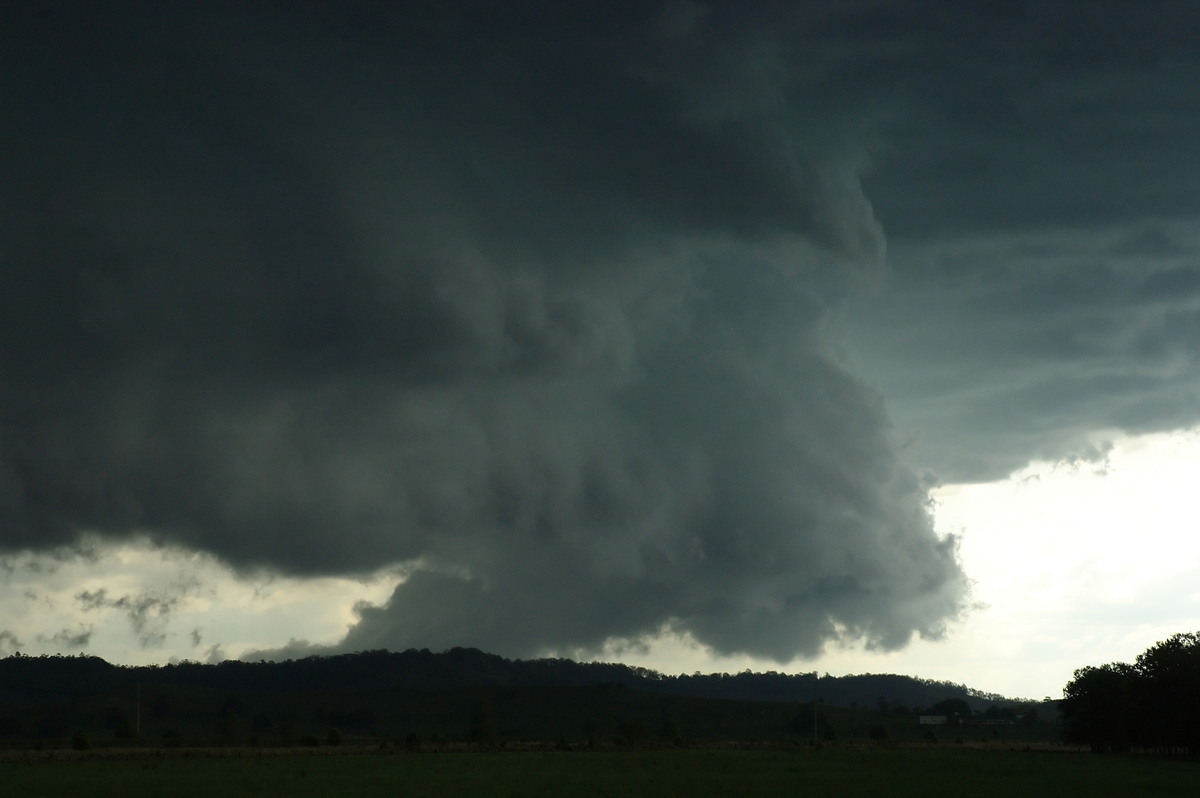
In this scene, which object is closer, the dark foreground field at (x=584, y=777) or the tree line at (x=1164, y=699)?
the dark foreground field at (x=584, y=777)

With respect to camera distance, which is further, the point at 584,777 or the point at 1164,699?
the point at 1164,699

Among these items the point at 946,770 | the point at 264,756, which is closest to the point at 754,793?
the point at 946,770

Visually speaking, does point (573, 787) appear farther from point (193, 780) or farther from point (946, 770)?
point (946, 770)

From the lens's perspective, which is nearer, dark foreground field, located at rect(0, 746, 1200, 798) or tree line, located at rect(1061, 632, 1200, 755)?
dark foreground field, located at rect(0, 746, 1200, 798)

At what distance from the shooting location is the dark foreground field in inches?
3720

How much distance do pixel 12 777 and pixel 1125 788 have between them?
104 metres

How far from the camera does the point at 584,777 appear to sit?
4508 inches

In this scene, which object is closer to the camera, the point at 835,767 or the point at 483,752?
Answer: the point at 835,767

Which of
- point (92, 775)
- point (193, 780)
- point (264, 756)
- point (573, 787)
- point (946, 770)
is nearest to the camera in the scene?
point (573, 787)

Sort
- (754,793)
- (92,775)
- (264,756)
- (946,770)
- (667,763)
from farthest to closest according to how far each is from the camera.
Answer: (264,756), (667,763), (946,770), (92,775), (754,793)

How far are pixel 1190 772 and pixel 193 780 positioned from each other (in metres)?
105

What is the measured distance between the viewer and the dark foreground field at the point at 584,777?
94.5m

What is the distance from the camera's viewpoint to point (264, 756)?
169125 mm

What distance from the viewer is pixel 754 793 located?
91625mm
